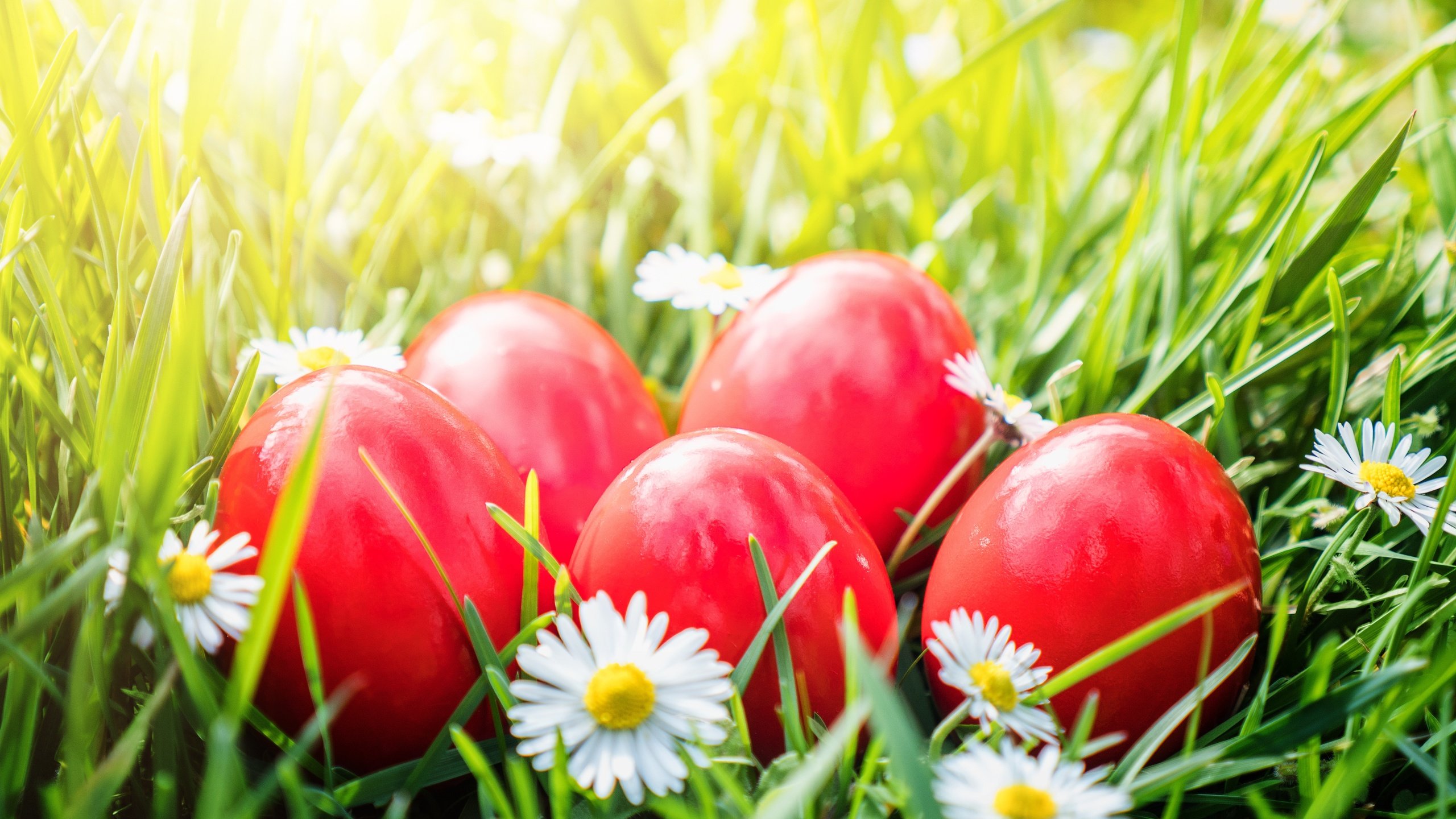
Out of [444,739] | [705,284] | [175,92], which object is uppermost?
[175,92]

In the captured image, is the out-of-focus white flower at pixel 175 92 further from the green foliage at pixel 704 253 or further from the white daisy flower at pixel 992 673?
the white daisy flower at pixel 992 673

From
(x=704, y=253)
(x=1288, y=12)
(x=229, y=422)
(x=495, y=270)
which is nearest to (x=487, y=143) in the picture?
(x=495, y=270)

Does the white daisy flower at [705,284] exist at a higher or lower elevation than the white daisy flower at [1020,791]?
higher

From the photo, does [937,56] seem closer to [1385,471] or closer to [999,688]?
[1385,471]

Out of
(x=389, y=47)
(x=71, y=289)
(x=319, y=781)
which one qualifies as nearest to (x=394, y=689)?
(x=319, y=781)

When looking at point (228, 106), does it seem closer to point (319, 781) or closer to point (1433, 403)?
point (319, 781)

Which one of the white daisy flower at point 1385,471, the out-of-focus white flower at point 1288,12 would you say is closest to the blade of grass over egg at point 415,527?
the white daisy flower at point 1385,471

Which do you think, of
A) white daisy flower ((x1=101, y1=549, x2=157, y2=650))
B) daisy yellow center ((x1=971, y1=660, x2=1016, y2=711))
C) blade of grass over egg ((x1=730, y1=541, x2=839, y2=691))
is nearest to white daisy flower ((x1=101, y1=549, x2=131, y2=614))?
white daisy flower ((x1=101, y1=549, x2=157, y2=650))
